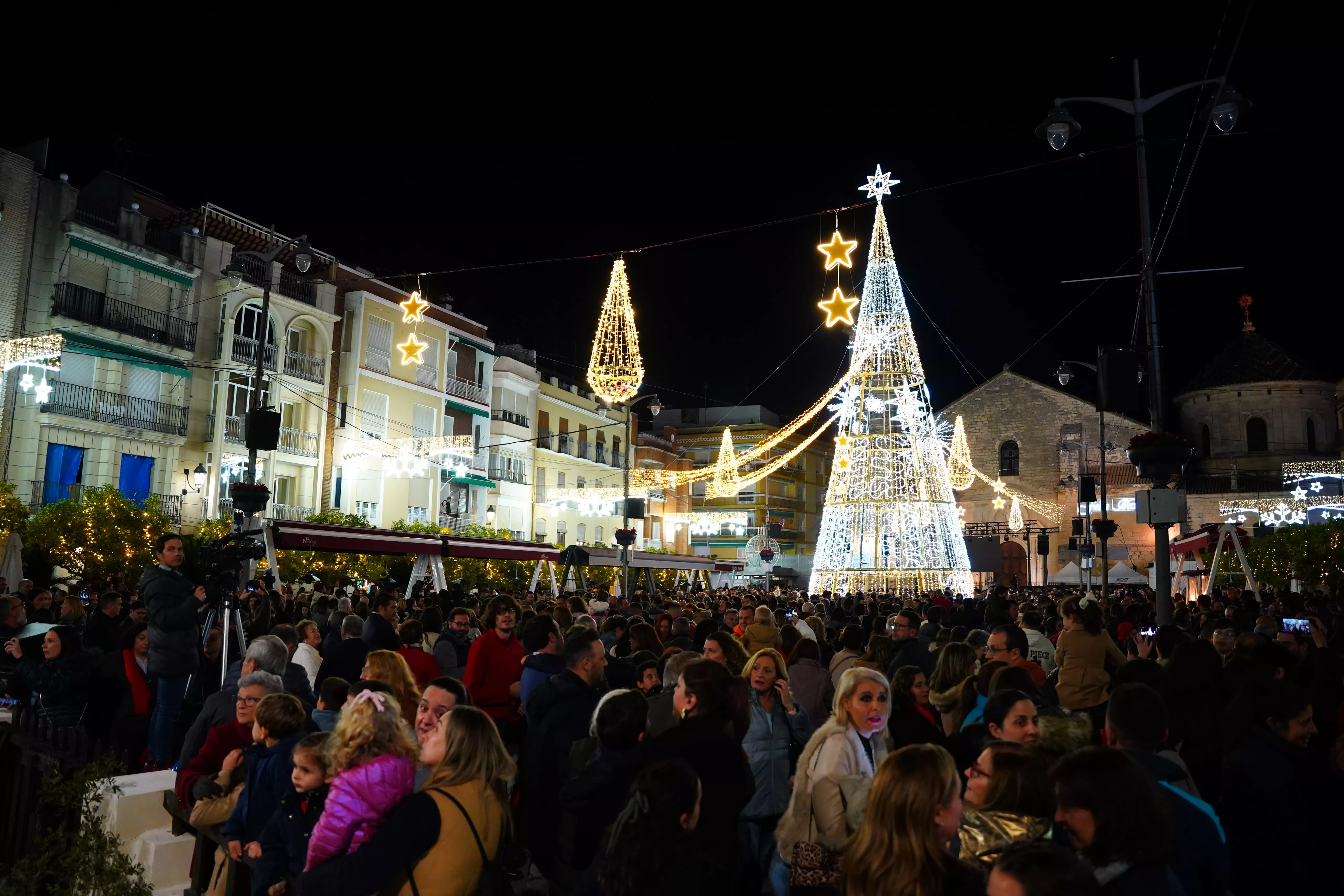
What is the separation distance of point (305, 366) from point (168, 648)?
25723 millimetres

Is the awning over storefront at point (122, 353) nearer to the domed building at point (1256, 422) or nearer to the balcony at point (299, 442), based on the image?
the balcony at point (299, 442)

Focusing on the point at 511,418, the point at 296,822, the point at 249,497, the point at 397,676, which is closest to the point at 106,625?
the point at 249,497

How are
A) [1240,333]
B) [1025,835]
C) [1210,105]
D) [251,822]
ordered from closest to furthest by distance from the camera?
[1025,835] < [251,822] < [1210,105] < [1240,333]

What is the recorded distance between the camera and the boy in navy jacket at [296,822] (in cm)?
388

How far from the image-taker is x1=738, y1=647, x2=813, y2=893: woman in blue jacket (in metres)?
4.90

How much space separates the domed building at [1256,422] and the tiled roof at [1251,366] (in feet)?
0.14

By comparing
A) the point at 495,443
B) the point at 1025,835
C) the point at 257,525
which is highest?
the point at 495,443

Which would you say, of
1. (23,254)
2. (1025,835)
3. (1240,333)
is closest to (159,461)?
(23,254)

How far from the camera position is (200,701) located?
7789 millimetres

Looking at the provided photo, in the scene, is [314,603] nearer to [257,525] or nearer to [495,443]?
[257,525]

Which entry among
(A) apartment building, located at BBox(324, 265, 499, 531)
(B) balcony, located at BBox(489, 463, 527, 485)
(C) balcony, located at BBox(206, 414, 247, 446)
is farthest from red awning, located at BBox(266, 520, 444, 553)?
(B) balcony, located at BBox(489, 463, 527, 485)

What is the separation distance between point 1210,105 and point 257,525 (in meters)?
13.7

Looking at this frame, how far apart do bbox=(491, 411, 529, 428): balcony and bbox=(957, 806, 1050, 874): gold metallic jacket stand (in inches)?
1518

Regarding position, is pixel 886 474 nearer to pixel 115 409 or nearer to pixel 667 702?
pixel 667 702
